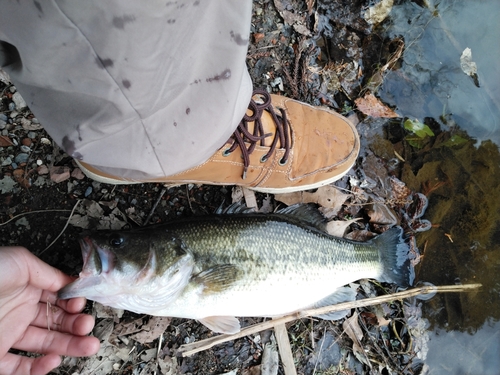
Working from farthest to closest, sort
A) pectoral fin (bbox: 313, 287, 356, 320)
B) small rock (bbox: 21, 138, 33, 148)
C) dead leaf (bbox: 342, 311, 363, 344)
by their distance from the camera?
1. dead leaf (bbox: 342, 311, 363, 344)
2. pectoral fin (bbox: 313, 287, 356, 320)
3. small rock (bbox: 21, 138, 33, 148)

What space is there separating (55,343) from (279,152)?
2.31 m

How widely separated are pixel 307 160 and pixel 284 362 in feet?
6.58

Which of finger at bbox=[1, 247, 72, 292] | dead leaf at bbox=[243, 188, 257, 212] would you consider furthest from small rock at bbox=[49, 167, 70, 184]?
dead leaf at bbox=[243, 188, 257, 212]

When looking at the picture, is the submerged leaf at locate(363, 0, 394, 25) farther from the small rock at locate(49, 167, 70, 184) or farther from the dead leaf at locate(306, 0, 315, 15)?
the small rock at locate(49, 167, 70, 184)

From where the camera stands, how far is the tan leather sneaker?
3066 millimetres

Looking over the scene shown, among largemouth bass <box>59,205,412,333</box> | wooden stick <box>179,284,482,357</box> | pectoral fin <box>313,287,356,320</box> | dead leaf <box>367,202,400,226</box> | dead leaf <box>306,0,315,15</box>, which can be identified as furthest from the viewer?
dead leaf <box>306,0,315,15</box>

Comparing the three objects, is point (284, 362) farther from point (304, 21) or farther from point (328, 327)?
point (304, 21)

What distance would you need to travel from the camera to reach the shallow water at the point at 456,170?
14.5ft

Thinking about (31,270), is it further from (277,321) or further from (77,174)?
(277,321)

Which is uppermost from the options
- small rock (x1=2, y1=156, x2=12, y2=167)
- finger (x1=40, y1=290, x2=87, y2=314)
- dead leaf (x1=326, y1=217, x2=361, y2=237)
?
small rock (x1=2, y1=156, x2=12, y2=167)

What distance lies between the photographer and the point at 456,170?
14.8 ft

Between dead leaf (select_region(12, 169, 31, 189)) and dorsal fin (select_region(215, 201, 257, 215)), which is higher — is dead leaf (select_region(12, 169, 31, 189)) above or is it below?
below

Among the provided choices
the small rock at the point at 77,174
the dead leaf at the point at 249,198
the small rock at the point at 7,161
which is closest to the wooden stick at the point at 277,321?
the dead leaf at the point at 249,198

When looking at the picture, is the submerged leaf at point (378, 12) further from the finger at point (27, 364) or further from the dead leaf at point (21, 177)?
the finger at point (27, 364)
